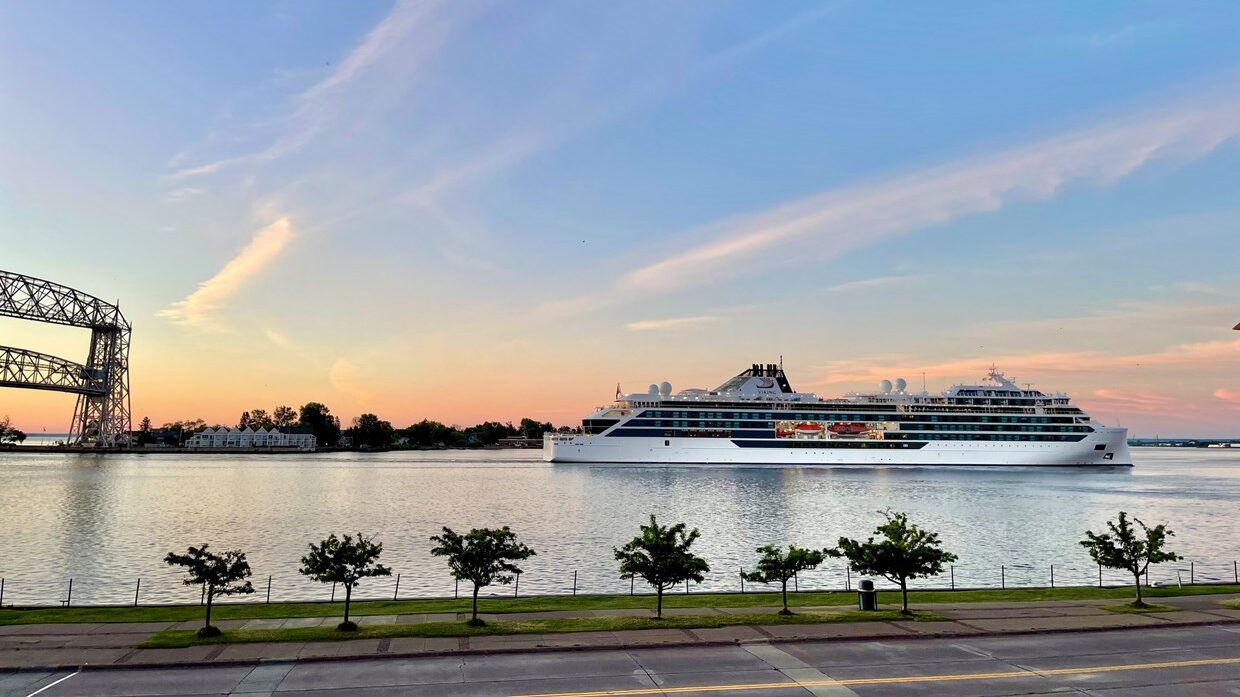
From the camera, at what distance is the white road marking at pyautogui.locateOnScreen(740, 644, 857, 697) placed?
16.1 metres

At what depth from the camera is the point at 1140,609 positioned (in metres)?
24.2

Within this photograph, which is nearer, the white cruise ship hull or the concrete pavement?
the concrete pavement

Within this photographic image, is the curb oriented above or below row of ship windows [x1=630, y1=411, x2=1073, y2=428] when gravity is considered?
below

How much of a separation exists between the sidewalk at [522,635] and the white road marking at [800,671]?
96 centimetres

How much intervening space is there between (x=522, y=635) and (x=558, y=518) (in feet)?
149

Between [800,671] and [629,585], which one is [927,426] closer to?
[629,585]

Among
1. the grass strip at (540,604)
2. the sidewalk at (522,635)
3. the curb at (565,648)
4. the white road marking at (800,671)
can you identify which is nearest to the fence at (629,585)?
the grass strip at (540,604)

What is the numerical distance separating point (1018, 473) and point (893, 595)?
12138cm

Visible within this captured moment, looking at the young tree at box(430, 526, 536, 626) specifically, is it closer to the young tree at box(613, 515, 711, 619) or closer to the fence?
the young tree at box(613, 515, 711, 619)

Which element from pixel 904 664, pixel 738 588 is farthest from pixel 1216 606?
pixel 738 588

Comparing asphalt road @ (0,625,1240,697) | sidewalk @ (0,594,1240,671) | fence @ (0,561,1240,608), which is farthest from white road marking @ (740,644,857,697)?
fence @ (0,561,1240,608)

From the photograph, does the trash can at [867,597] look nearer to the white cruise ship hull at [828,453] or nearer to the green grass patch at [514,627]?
the green grass patch at [514,627]

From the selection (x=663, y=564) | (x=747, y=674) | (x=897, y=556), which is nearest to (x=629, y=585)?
(x=663, y=564)

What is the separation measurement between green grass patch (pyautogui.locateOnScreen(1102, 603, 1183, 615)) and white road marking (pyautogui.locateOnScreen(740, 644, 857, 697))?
12.8 metres
